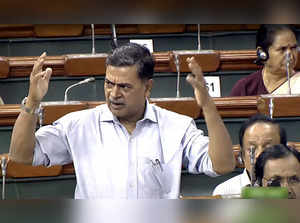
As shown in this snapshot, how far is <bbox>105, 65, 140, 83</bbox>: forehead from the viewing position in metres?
1.13

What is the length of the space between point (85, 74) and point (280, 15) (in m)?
1.64

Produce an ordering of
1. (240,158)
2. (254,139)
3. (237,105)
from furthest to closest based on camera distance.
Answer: (237,105)
(240,158)
(254,139)

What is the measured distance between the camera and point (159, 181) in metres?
1.10

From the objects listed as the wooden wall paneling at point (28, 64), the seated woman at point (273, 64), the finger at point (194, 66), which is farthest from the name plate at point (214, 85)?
the finger at point (194, 66)

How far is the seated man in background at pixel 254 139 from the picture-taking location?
1280mm

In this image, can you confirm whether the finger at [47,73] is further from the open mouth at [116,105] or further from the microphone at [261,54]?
the microphone at [261,54]

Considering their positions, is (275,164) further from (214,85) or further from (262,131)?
(214,85)

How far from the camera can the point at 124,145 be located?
108cm

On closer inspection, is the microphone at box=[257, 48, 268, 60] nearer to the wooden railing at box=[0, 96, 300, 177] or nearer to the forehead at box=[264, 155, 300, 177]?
the wooden railing at box=[0, 96, 300, 177]

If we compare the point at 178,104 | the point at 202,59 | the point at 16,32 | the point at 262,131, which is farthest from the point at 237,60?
the point at 16,32

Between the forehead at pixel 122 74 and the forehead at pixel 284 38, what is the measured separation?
1.81ft

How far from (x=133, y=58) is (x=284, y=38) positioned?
1.87 ft

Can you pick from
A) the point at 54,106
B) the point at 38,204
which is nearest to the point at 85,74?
the point at 54,106

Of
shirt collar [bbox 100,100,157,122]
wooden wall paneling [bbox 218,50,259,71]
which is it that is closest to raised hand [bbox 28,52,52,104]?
shirt collar [bbox 100,100,157,122]
